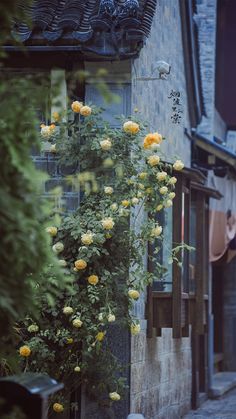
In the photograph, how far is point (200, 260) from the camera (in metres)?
15.2

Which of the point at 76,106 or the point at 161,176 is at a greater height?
the point at 76,106

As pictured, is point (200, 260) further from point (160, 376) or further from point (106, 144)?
point (106, 144)

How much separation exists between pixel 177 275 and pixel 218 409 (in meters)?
4.59

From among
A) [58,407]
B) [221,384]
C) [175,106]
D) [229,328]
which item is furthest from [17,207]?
[229,328]

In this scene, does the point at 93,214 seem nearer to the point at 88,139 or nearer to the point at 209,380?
the point at 88,139

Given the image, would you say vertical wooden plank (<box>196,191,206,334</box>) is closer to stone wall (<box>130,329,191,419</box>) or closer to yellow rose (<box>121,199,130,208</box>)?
stone wall (<box>130,329,191,419</box>)

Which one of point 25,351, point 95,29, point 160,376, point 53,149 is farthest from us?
point 160,376

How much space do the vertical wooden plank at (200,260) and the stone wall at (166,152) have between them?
52 centimetres

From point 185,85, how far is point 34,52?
4.78 meters

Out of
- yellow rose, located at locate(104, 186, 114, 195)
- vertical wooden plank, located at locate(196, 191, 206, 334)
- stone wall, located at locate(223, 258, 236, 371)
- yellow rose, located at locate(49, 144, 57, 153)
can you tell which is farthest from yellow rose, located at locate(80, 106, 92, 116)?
stone wall, located at locate(223, 258, 236, 371)

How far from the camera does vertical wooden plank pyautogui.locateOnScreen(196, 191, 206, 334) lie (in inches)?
581

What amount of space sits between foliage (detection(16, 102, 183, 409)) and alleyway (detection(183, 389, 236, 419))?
4895mm

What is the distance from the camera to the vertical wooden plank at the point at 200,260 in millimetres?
14766

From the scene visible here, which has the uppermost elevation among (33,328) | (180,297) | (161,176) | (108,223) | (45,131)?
(45,131)
